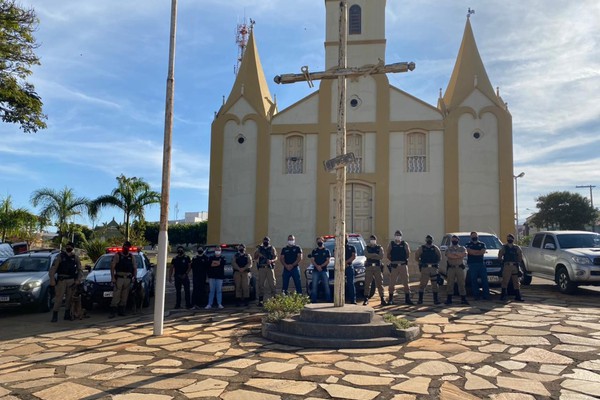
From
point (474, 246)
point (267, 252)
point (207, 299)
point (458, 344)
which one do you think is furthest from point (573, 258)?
point (207, 299)

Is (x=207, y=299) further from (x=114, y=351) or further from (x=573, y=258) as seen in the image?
(x=573, y=258)

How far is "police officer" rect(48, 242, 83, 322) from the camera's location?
9711 mm

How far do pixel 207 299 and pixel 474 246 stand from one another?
20.8 feet

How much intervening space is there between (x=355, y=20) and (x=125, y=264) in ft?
54.0

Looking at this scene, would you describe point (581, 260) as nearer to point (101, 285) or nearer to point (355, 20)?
point (101, 285)

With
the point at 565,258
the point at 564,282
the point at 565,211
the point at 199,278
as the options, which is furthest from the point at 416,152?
the point at 565,211

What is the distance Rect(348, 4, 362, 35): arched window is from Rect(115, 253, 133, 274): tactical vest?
15714mm

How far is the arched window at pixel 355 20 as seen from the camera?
21.8 m

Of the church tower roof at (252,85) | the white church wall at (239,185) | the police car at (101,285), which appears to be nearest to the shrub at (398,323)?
the police car at (101,285)

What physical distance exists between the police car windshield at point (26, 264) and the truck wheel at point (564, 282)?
12870 mm

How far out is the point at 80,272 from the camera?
10047 mm

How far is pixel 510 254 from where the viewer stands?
1121 centimetres

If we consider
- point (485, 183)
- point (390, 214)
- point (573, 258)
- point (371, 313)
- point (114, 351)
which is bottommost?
point (114, 351)

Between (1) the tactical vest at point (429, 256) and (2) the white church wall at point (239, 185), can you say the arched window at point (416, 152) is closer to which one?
(2) the white church wall at point (239, 185)
